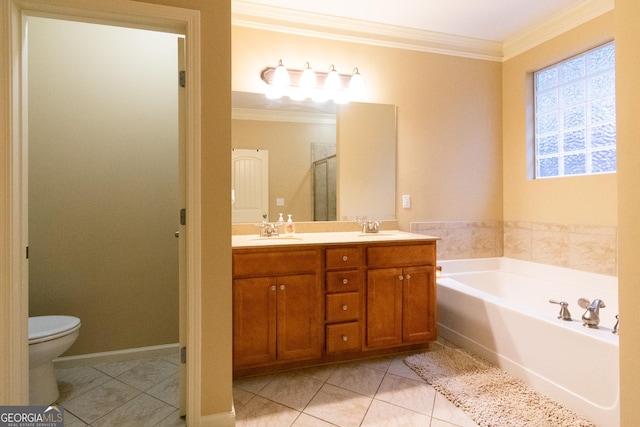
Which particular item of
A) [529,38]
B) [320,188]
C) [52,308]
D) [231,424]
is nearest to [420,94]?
[529,38]

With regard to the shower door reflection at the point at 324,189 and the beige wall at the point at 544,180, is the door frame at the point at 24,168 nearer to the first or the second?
the shower door reflection at the point at 324,189

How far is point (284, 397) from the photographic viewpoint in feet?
6.43

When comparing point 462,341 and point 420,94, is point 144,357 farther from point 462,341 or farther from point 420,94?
point 420,94

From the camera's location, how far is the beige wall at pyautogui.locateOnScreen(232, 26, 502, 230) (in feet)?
9.57

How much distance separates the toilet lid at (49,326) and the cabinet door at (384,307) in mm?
1728

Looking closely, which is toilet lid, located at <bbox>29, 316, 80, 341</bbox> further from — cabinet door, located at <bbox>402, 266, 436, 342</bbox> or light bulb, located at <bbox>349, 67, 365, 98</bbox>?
light bulb, located at <bbox>349, 67, 365, 98</bbox>

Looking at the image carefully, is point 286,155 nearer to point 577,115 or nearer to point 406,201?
point 406,201

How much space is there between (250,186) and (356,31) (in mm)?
1532

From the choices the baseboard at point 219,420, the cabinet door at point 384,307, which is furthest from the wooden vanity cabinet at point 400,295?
the baseboard at point 219,420

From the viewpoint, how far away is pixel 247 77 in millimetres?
2654

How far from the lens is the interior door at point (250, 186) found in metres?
2.57

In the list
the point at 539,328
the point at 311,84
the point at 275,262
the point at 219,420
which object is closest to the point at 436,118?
the point at 311,84

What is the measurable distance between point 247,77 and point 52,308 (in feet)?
6.70

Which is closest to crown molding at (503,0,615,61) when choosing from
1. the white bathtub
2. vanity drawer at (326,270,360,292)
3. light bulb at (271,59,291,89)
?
the white bathtub
